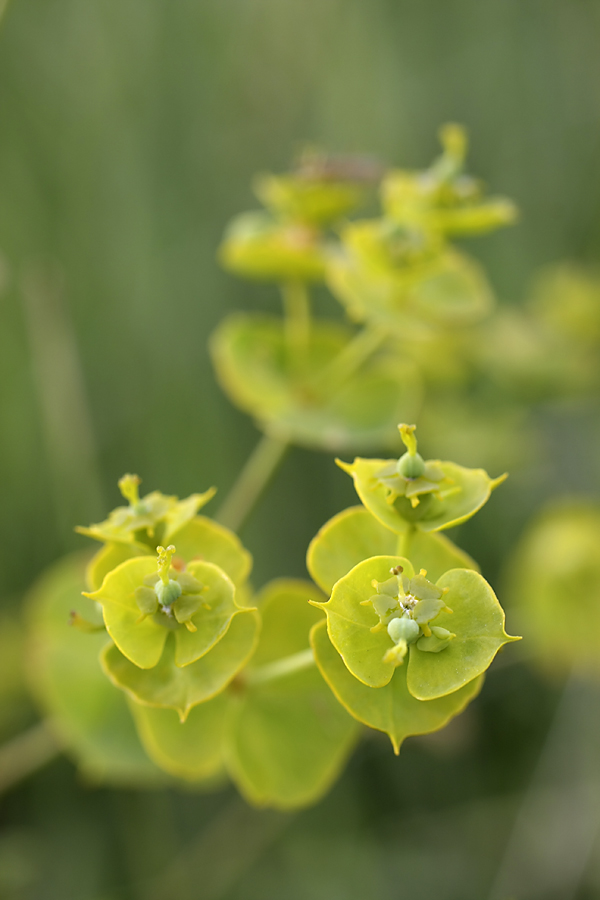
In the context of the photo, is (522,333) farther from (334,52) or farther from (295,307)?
(334,52)

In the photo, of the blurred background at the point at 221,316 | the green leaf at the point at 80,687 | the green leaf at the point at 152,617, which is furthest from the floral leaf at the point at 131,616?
the blurred background at the point at 221,316

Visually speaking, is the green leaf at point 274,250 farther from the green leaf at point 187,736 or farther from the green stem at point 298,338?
the green leaf at point 187,736

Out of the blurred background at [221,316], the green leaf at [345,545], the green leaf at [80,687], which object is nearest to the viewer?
the green leaf at [345,545]

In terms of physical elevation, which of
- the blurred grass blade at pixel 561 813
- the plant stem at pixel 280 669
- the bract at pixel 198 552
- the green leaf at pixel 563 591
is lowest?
the blurred grass blade at pixel 561 813

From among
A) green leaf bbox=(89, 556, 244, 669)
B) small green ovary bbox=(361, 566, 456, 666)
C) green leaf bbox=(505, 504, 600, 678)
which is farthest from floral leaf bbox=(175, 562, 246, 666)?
green leaf bbox=(505, 504, 600, 678)

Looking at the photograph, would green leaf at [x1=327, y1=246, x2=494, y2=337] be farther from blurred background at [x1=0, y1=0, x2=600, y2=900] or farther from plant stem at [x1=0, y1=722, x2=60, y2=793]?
plant stem at [x1=0, y1=722, x2=60, y2=793]

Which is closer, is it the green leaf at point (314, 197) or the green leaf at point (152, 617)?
the green leaf at point (152, 617)

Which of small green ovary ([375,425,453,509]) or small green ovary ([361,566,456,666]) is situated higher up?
small green ovary ([375,425,453,509])

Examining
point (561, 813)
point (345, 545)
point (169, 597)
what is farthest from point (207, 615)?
point (561, 813)
